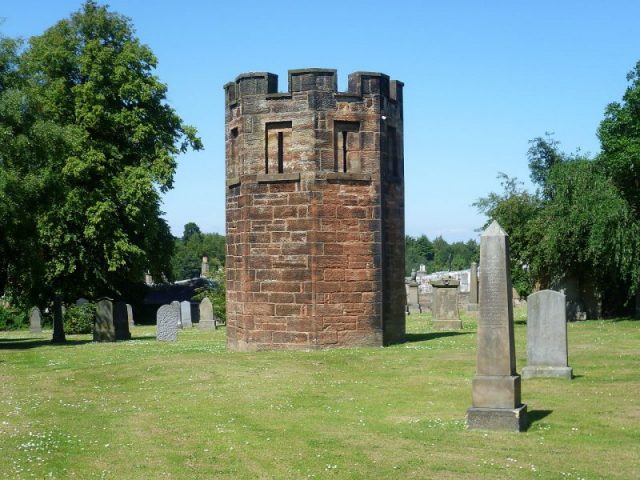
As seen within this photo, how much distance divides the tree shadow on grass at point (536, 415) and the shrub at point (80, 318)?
102 feet

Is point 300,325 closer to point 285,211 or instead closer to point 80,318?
point 285,211

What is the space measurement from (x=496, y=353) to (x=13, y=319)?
45742mm

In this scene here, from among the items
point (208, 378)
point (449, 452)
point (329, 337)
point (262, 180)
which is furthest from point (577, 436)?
point (262, 180)

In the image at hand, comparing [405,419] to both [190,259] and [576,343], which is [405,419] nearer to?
[576,343]

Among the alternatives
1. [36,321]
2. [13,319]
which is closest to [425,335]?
[36,321]

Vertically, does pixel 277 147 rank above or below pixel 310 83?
below

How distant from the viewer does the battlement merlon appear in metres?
22.6

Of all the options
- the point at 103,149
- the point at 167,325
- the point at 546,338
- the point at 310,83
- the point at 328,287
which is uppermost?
the point at 103,149

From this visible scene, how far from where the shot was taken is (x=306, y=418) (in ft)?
44.1

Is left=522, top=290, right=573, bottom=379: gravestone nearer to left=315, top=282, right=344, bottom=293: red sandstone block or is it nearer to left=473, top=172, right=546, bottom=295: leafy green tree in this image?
left=315, top=282, right=344, bottom=293: red sandstone block

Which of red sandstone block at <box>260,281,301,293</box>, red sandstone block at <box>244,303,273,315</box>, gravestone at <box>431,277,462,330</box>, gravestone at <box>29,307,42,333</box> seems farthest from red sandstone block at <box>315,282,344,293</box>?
gravestone at <box>29,307,42,333</box>

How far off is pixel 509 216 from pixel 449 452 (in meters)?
24.4

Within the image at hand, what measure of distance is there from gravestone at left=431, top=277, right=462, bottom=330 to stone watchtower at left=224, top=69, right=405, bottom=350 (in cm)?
886

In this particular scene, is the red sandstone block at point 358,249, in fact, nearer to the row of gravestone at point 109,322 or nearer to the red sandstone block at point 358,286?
the red sandstone block at point 358,286
